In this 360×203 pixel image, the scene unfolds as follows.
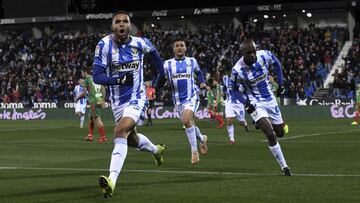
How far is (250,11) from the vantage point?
59312 mm

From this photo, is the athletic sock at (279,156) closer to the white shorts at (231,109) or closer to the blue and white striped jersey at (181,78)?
the blue and white striped jersey at (181,78)

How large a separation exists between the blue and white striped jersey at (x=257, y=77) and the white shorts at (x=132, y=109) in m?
3.29

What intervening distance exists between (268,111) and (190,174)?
1.95 metres

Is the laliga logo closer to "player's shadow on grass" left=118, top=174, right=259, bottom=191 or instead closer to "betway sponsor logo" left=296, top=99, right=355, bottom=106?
"betway sponsor logo" left=296, top=99, right=355, bottom=106

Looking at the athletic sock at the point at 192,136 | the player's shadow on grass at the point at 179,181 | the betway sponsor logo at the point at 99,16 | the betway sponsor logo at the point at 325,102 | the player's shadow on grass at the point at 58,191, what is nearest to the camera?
the player's shadow on grass at the point at 58,191

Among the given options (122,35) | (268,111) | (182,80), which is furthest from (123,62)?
(182,80)

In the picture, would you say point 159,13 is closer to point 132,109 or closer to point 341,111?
point 341,111

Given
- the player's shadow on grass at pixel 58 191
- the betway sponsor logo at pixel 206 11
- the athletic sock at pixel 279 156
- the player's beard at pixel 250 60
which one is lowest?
the player's shadow on grass at pixel 58 191

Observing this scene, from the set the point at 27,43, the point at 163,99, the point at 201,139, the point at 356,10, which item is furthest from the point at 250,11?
the point at 201,139

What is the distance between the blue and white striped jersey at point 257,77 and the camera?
14375mm

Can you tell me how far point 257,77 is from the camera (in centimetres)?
1439

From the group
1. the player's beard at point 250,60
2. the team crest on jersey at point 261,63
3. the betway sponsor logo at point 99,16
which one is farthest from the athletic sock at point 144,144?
the betway sponsor logo at point 99,16

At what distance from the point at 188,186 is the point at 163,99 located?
3822 cm

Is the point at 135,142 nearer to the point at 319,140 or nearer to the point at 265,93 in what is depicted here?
the point at 265,93
